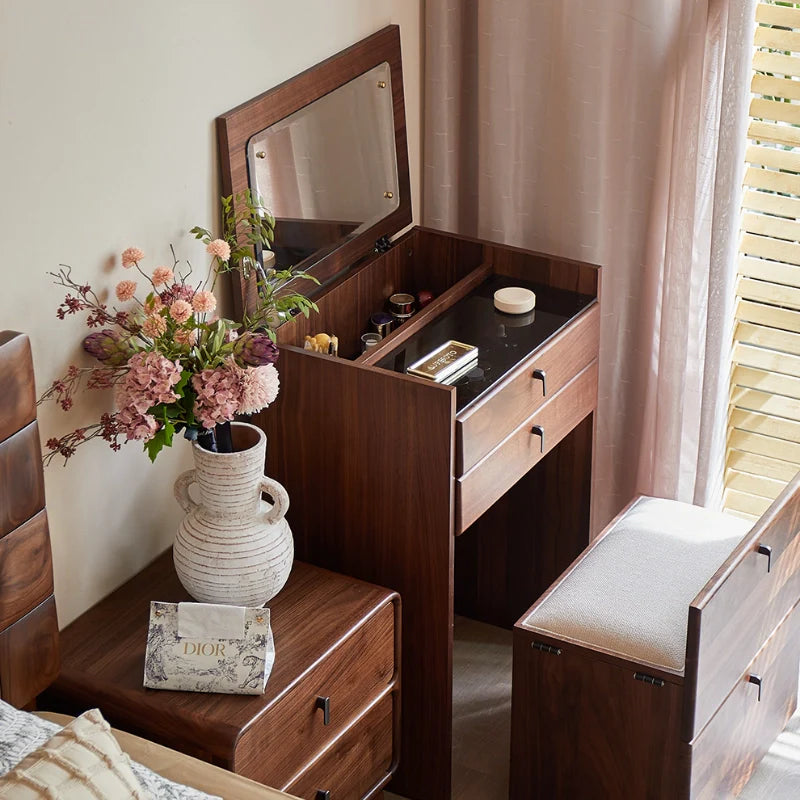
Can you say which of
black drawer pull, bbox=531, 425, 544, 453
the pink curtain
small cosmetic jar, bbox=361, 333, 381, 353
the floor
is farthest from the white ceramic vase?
the pink curtain

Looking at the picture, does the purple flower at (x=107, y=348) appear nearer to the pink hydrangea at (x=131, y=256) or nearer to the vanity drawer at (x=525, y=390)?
the pink hydrangea at (x=131, y=256)

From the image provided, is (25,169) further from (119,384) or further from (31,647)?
(31,647)

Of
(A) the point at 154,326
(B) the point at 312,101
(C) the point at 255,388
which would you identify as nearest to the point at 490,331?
(B) the point at 312,101

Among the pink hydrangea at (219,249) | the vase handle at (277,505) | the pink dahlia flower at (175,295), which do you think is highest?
the pink hydrangea at (219,249)

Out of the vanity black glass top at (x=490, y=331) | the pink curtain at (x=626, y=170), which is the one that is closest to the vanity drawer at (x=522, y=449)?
the vanity black glass top at (x=490, y=331)

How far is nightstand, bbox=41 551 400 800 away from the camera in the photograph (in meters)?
1.93

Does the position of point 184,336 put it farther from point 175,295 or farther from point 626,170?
point 626,170

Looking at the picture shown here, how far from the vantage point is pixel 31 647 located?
6.33ft

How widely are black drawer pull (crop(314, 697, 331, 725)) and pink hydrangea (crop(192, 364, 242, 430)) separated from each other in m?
0.46

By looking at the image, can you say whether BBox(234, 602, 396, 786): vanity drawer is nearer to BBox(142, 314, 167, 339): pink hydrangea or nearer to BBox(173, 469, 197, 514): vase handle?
BBox(173, 469, 197, 514): vase handle

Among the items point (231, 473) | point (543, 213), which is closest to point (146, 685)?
point (231, 473)

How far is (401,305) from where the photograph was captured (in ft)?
8.64

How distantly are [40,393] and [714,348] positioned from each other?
1.41 m

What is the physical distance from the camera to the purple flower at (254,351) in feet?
6.67
